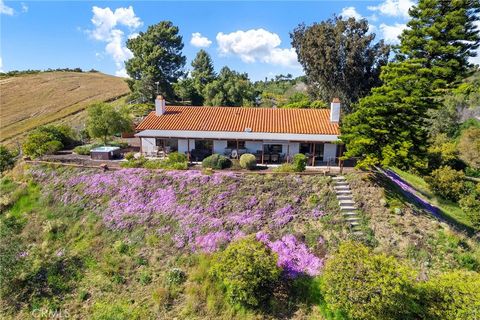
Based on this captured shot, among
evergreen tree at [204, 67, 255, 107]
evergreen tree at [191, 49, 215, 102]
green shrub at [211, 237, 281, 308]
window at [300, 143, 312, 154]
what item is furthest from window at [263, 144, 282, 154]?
evergreen tree at [191, 49, 215, 102]

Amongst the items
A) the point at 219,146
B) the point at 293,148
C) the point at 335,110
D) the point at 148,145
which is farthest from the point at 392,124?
the point at 148,145

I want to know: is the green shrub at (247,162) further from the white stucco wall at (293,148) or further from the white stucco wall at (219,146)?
the white stucco wall at (293,148)

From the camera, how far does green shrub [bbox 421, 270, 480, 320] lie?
1036 centimetres

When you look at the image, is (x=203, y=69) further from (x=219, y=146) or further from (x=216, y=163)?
(x=216, y=163)

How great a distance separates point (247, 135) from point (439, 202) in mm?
16762

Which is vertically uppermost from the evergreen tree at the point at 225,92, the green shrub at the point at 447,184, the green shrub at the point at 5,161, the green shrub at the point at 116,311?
the evergreen tree at the point at 225,92

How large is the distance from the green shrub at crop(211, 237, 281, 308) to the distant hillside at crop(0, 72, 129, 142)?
140ft

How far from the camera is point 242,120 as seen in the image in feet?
87.2

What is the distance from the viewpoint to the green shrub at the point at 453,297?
408 inches

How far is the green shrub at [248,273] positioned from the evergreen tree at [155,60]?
37227 millimetres

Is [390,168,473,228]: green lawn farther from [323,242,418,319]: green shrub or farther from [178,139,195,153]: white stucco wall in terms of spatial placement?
[178,139,195,153]: white stucco wall

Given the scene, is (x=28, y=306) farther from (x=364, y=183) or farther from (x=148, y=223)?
(x=364, y=183)

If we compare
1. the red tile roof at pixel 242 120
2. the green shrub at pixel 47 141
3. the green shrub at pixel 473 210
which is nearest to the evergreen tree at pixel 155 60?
the green shrub at pixel 47 141

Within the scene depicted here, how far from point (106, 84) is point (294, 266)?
241 ft
